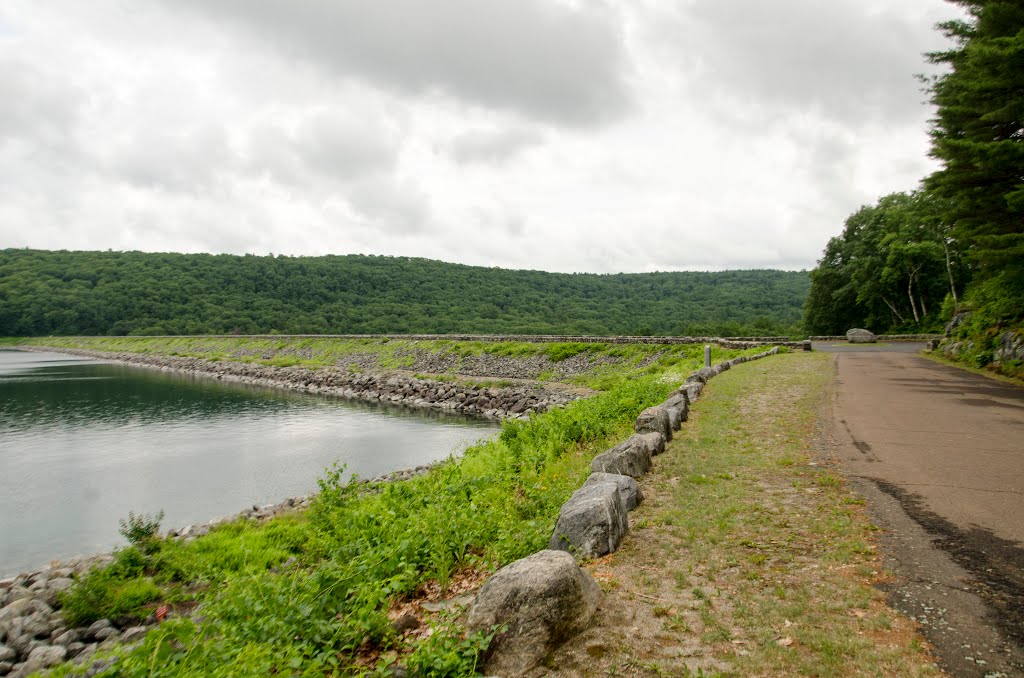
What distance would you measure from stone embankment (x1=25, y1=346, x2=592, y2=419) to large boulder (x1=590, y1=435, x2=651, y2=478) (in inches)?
401

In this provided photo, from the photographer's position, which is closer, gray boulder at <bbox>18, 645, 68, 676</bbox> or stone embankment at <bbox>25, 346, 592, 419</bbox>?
gray boulder at <bbox>18, 645, 68, 676</bbox>

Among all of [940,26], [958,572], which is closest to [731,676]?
[958,572]

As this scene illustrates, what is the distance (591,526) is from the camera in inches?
232

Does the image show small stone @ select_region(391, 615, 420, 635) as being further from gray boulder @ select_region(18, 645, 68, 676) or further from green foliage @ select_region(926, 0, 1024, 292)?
Result: green foliage @ select_region(926, 0, 1024, 292)

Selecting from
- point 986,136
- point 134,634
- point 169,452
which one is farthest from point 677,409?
point 169,452

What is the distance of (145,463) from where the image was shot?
63.9 ft

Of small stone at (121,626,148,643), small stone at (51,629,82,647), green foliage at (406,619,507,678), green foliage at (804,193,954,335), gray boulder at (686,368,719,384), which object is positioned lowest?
small stone at (51,629,82,647)

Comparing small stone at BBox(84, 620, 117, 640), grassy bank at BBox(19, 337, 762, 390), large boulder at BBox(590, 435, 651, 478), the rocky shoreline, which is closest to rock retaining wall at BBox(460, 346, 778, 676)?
large boulder at BBox(590, 435, 651, 478)

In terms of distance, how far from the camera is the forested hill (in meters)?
100

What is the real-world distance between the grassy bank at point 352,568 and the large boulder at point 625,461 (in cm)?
43

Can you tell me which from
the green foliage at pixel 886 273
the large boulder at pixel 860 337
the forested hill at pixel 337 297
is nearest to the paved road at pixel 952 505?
the large boulder at pixel 860 337

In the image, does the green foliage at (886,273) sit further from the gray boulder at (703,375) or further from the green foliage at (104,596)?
the green foliage at (104,596)

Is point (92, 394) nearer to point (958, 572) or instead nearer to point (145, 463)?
point (145, 463)

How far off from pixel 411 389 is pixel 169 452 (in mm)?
16464
